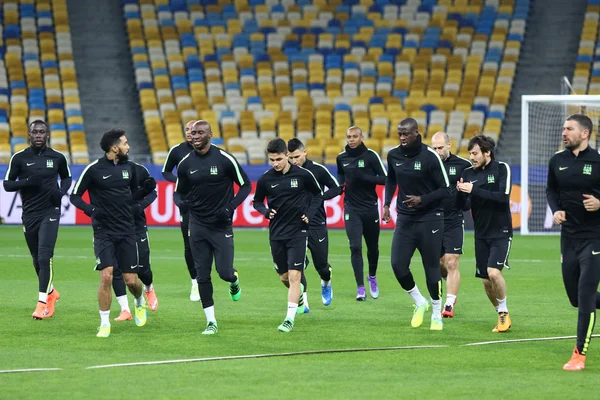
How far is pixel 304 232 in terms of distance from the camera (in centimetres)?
1266

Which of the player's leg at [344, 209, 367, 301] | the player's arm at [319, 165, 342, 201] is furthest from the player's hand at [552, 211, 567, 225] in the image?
the player's leg at [344, 209, 367, 301]

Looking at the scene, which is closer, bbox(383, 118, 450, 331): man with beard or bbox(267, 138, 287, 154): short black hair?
bbox(383, 118, 450, 331): man with beard

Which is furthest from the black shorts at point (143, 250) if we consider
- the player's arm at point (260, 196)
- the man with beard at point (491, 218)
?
the man with beard at point (491, 218)

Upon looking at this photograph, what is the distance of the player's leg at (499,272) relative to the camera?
1223cm

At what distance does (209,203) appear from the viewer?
1205cm

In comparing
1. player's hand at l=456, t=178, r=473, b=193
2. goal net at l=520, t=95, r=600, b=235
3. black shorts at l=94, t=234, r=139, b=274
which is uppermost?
player's hand at l=456, t=178, r=473, b=193

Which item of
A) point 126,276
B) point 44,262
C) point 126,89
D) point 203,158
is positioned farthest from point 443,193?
point 126,89

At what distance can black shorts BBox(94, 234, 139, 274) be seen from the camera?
39.2 feet

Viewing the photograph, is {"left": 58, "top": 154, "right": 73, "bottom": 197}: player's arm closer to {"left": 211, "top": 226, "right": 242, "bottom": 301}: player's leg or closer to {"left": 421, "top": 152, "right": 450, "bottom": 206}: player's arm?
{"left": 211, "top": 226, "right": 242, "bottom": 301}: player's leg

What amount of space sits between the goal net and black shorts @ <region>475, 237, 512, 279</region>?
13.5 metres

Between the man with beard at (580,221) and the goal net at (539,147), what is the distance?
15798 millimetres

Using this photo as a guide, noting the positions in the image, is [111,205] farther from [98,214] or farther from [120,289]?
[120,289]

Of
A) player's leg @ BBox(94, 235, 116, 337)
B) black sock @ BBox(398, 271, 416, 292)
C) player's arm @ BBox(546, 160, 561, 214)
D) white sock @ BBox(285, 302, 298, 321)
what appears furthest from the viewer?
black sock @ BBox(398, 271, 416, 292)

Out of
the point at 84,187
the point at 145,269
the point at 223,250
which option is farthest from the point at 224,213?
the point at 145,269
